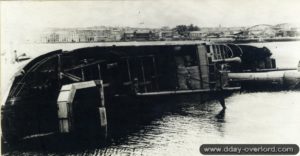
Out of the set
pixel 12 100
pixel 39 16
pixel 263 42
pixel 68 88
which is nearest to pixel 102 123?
pixel 68 88

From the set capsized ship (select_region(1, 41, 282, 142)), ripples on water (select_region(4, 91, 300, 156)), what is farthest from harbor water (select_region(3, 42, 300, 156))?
capsized ship (select_region(1, 41, 282, 142))

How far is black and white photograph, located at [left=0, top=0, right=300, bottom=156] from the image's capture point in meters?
3.04

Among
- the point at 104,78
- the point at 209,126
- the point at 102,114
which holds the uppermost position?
the point at 104,78

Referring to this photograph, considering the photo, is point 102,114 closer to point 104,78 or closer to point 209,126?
point 104,78

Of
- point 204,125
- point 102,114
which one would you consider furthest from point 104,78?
point 204,125

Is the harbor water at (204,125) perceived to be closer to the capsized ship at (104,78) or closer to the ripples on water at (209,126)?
the ripples on water at (209,126)

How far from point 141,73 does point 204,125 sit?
61cm

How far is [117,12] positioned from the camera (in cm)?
311

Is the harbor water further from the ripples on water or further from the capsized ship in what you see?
the capsized ship

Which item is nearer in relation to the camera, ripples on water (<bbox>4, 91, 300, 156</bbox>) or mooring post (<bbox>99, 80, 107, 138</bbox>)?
ripples on water (<bbox>4, 91, 300, 156</bbox>)

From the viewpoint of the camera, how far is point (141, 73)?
10.4ft

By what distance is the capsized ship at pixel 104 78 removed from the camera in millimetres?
3084

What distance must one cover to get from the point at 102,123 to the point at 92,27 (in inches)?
28.4

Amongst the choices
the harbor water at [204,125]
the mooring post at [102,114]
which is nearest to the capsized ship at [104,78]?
the mooring post at [102,114]
